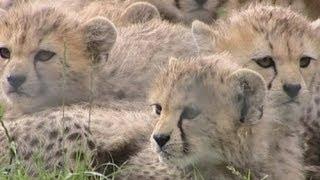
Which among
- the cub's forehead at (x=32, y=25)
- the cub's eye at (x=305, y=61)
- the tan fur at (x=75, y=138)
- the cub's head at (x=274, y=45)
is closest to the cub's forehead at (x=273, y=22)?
the cub's head at (x=274, y=45)

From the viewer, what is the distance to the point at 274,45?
18.3 ft

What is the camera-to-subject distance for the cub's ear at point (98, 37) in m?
5.95

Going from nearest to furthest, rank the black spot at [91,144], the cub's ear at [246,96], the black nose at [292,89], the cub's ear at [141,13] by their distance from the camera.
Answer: the cub's ear at [246,96], the black spot at [91,144], the black nose at [292,89], the cub's ear at [141,13]

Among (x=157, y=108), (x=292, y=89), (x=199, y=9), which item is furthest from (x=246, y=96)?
(x=199, y=9)

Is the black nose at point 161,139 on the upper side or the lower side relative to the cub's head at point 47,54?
lower

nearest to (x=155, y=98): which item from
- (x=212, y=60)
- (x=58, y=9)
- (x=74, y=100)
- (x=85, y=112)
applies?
(x=212, y=60)

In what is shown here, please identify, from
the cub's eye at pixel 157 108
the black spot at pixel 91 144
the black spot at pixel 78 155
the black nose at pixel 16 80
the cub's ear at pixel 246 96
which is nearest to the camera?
the cub's ear at pixel 246 96

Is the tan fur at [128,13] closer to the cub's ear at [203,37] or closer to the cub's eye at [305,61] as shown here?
the cub's ear at [203,37]

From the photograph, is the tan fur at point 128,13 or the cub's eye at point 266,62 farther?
the tan fur at point 128,13

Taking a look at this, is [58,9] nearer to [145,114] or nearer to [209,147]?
[145,114]

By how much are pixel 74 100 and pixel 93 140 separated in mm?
611

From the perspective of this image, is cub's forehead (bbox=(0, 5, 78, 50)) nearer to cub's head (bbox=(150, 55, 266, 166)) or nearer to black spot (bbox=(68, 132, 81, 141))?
black spot (bbox=(68, 132, 81, 141))

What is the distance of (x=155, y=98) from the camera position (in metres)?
4.88

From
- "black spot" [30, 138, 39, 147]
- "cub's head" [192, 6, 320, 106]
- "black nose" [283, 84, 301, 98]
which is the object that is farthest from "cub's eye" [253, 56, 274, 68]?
"black spot" [30, 138, 39, 147]
